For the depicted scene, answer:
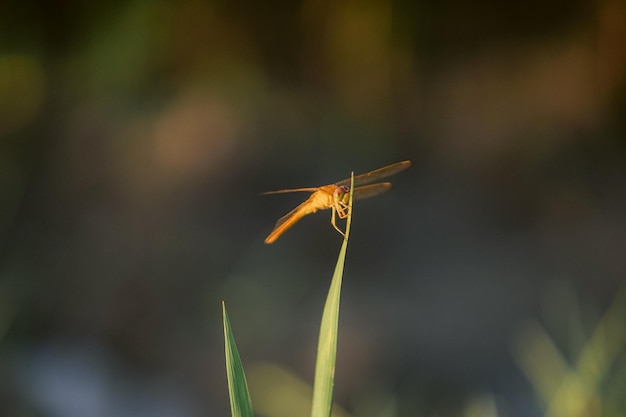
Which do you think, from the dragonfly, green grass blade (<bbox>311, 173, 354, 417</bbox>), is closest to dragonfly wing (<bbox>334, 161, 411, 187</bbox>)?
the dragonfly

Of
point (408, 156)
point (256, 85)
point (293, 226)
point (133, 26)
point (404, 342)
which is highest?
point (133, 26)

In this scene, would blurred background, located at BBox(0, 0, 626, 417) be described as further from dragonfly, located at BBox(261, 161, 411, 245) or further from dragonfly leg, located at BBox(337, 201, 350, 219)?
dragonfly leg, located at BBox(337, 201, 350, 219)

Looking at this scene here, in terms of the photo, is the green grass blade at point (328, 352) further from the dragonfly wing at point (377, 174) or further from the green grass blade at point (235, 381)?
the dragonfly wing at point (377, 174)

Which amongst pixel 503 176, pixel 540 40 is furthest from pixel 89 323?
pixel 540 40

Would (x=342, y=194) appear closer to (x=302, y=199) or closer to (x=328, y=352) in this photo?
(x=302, y=199)

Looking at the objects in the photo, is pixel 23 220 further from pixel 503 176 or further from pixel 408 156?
pixel 503 176

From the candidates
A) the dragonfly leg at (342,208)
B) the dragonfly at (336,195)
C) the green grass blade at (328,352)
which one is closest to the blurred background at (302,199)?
the dragonfly at (336,195)
